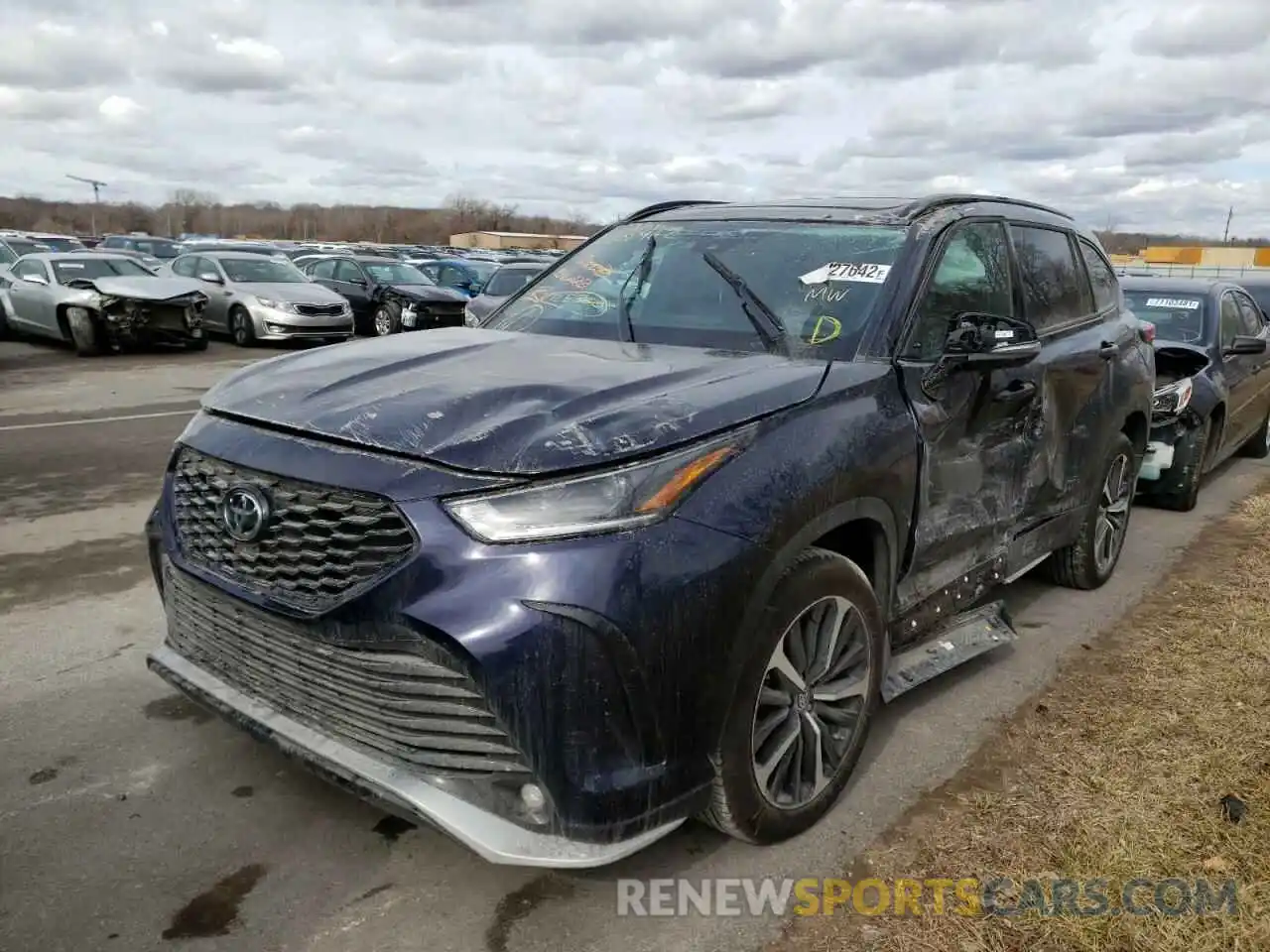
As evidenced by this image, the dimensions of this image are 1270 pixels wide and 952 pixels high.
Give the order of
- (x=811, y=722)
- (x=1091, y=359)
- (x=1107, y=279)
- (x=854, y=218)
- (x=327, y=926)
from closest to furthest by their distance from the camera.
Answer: (x=327, y=926) < (x=811, y=722) < (x=854, y=218) < (x=1091, y=359) < (x=1107, y=279)

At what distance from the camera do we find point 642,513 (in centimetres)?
237

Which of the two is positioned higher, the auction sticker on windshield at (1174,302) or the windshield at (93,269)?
the auction sticker on windshield at (1174,302)

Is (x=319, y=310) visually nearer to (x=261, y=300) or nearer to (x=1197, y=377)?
(x=261, y=300)

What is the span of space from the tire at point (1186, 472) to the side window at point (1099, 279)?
7.65ft

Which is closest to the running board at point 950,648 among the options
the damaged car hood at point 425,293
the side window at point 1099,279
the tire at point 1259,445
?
the side window at point 1099,279

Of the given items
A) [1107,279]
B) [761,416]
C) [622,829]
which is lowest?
[622,829]

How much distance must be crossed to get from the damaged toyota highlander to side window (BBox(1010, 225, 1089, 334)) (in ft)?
1.59

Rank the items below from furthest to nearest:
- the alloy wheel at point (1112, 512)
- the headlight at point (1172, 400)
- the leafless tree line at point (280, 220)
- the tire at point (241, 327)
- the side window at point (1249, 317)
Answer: the leafless tree line at point (280, 220)
the tire at point (241, 327)
the side window at point (1249, 317)
the headlight at point (1172, 400)
the alloy wheel at point (1112, 512)

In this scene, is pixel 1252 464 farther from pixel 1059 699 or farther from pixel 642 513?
pixel 642 513

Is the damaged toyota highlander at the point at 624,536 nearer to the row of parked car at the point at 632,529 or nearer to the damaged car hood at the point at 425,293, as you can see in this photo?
the row of parked car at the point at 632,529

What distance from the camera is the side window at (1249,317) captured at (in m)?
8.49

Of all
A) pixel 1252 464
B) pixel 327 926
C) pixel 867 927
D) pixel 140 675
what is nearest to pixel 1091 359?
pixel 867 927

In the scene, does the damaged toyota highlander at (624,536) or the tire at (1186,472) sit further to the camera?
the tire at (1186,472)

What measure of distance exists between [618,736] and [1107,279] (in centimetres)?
430
